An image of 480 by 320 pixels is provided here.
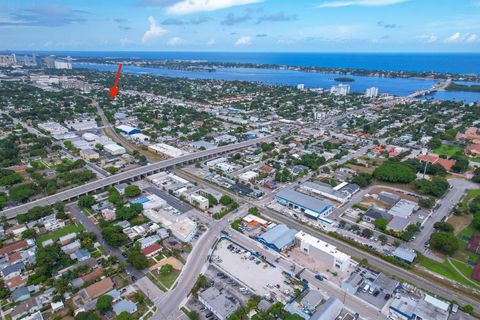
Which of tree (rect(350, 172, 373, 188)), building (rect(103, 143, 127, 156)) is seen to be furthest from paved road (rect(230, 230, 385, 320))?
building (rect(103, 143, 127, 156))

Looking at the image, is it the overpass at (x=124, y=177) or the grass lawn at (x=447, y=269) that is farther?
the overpass at (x=124, y=177)

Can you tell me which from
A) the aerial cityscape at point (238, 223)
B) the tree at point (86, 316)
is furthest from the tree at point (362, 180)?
the tree at point (86, 316)

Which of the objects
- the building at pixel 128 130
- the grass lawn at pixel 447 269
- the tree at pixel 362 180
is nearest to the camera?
the grass lawn at pixel 447 269

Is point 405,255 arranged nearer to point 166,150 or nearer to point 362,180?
point 362,180

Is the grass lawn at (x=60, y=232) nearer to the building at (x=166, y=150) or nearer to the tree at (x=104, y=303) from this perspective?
the tree at (x=104, y=303)

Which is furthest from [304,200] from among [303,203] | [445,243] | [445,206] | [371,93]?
[371,93]

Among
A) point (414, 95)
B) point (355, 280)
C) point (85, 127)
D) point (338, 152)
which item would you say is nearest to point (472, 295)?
point (355, 280)
